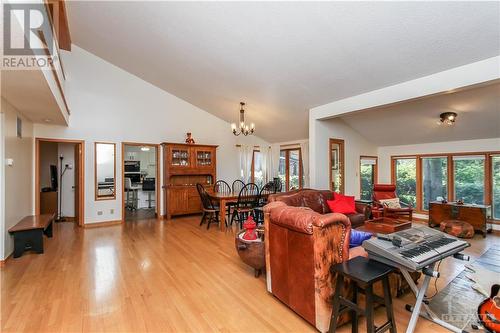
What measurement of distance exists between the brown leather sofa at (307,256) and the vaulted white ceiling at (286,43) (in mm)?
2222

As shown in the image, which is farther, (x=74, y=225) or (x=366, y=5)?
Answer: (x=74, y=225)

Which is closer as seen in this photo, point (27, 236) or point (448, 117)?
point (27, 236)

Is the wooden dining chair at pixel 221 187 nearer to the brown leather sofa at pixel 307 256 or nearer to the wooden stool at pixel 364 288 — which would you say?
the brown leather sofa at pixel 307 256

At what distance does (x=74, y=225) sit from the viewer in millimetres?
5770

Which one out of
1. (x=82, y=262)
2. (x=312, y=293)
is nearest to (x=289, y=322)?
(x=312, y=293)

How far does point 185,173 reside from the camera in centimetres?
664

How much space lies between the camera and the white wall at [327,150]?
17.2ft

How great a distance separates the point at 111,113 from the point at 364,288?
6.25m

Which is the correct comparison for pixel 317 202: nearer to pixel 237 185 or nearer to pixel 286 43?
pixel 286 43

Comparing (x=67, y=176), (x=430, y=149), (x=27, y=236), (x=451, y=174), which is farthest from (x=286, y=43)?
(x=67, y=176)

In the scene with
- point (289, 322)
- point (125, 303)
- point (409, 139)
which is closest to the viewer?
point (289, 322)

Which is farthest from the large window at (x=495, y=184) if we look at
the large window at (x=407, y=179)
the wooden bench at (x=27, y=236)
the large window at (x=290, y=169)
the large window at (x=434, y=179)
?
the wooden bench at (x=27, y=236)

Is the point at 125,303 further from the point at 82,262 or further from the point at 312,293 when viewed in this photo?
the point at 312,293

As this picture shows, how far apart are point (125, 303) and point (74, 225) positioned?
14.3ft
